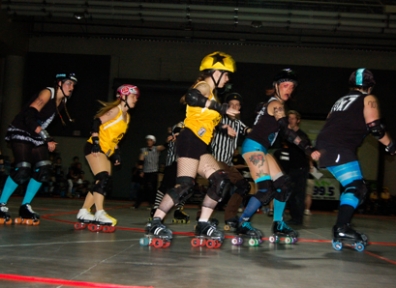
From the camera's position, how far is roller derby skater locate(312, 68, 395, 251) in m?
4.37

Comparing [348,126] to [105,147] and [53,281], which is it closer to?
[105,147]

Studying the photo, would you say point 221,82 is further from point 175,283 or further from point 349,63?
point 349,63

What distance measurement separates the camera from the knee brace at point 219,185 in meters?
4.22

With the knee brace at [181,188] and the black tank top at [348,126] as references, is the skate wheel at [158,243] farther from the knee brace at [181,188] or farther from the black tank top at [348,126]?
the black tank top at [348,126]

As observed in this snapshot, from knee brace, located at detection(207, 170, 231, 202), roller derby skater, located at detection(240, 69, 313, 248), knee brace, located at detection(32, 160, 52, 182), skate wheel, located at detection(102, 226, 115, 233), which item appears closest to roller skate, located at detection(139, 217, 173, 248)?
knee brace, located at detection(207, 170, 231, 202)

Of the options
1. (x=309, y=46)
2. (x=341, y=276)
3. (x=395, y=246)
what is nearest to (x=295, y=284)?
(x=341, y=276)

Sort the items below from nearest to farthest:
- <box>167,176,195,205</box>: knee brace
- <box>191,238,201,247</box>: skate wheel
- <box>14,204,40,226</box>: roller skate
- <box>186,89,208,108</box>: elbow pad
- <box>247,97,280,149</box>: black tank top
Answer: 1. <box>186,89,208,108</box>: elbow pad
2. <box>167,176,195,205</box>: knee brace
3. <box>191,238,201,247</box>: skate wheel
4. <box>247,97,280,149</box>: black tank top
5. <box>14,204,40,226</box>: roller skate

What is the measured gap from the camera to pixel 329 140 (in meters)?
4.54

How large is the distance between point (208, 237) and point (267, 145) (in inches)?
40.2

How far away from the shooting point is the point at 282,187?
472 centimetres

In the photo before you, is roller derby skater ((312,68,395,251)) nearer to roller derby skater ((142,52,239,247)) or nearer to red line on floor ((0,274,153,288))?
roller derby skater ((142,52,239,247))

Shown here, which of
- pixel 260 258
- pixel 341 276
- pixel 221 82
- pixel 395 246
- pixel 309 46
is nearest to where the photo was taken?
pixel 341 276

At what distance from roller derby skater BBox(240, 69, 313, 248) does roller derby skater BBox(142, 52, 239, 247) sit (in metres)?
0.47

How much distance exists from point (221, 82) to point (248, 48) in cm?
1050
